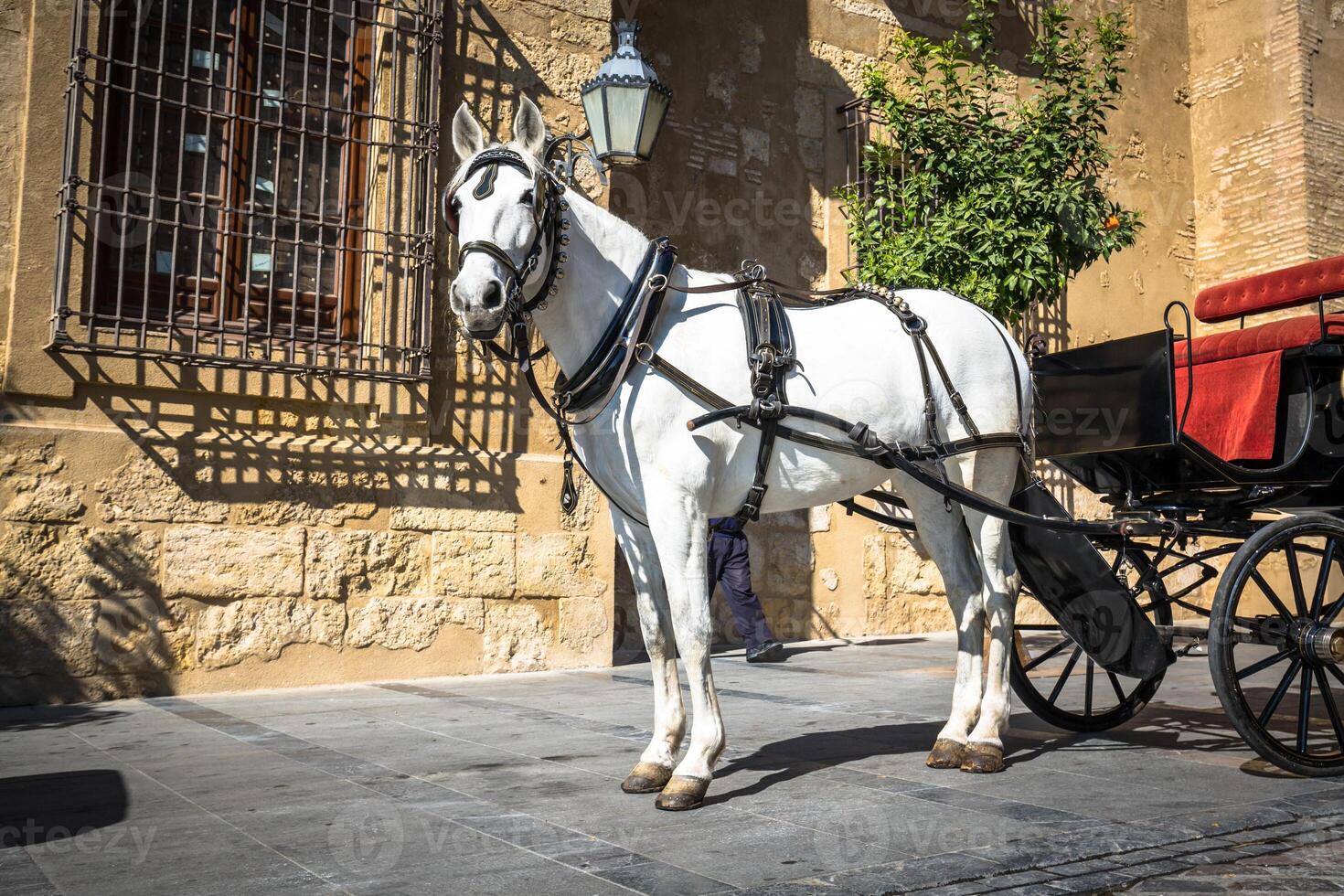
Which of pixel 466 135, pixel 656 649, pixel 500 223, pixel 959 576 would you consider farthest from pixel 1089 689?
pixel 466 135

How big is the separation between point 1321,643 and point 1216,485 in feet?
2.51

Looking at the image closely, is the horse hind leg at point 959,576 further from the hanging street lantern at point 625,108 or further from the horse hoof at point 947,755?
the hanging street lantern at point 625,108

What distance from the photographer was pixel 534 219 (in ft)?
11.8

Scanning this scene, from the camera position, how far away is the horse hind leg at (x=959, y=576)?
4.29 metres

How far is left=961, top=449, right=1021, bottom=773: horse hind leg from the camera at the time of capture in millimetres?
4188

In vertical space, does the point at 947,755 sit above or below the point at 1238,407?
below

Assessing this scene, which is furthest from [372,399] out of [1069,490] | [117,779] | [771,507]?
[1069,490]

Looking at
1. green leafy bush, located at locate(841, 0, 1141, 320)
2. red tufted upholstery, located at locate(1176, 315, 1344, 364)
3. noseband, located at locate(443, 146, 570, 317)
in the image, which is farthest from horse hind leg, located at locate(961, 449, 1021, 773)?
green leafy bush, located at locate(841, 0, 1141, 320)

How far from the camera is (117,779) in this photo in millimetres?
4023

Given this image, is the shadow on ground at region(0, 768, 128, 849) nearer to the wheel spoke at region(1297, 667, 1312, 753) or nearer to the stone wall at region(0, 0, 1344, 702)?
the stone wall at region(0, 0, 1344, 702)

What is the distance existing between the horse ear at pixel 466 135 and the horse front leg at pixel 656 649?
134cm

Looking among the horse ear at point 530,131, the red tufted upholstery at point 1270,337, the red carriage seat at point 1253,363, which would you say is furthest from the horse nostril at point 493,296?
the red tufted upholstery at point 1270,337

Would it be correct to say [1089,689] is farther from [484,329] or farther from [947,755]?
[484,329]

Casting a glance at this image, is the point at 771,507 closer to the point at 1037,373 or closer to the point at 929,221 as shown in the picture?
the point at 1037,373
